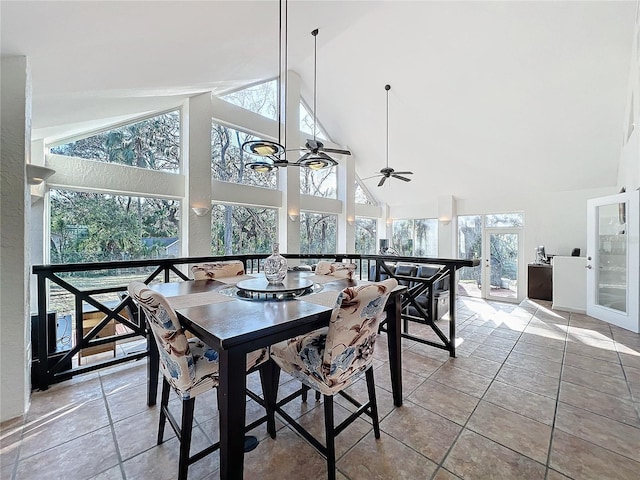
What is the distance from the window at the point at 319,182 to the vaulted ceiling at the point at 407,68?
1498 millimetres

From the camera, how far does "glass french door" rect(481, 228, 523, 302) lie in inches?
265

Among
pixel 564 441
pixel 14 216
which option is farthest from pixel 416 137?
pixel 14 216

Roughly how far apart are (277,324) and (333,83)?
648cm

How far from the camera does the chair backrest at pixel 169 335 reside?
1.28 m

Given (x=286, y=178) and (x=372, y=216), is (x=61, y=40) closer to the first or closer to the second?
(x=286, y=178)

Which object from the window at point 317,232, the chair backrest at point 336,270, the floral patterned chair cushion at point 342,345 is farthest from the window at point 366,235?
the floral patterned chair cushion at point 342,345

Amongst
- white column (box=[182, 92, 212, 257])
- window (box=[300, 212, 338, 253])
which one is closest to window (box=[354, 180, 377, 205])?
window (box=[300, 212, 338, 253])

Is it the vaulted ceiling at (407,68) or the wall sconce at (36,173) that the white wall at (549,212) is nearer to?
the vaulted ceiling at (407,68)

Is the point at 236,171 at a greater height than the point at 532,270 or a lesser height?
greater

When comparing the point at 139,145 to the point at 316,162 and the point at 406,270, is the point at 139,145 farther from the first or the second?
the point at 406,270

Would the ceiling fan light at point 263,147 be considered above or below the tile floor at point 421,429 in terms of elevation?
above

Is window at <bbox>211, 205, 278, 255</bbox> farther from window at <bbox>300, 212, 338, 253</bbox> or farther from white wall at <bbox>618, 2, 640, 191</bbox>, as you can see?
white wall at <bbox>618, 2, 640, 191</bbox>

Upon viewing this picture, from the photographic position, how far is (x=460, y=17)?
3.95m

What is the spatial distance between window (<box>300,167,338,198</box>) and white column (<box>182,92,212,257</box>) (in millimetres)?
2647
